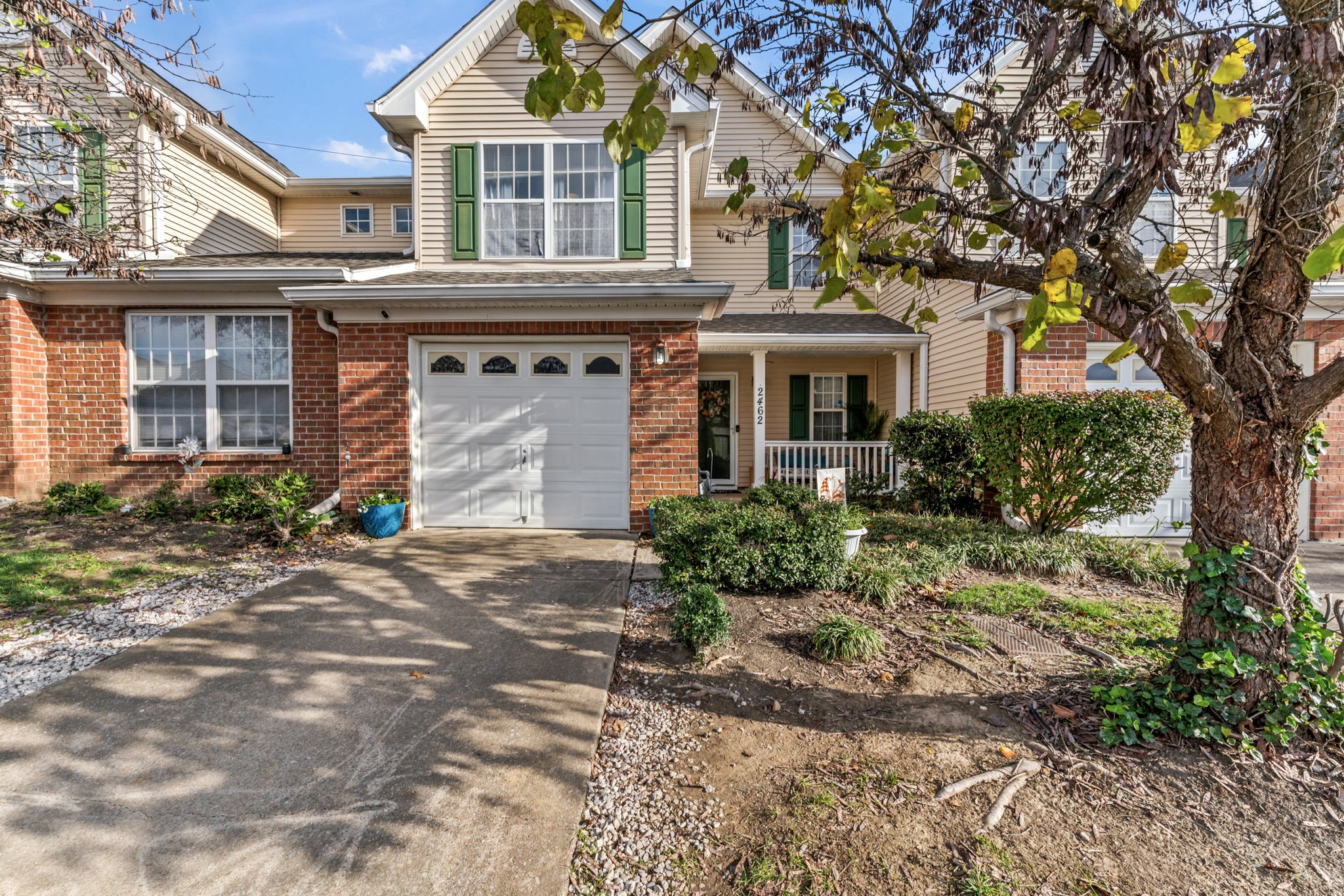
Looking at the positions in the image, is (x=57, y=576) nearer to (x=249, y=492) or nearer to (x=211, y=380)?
(x=249, y=492)

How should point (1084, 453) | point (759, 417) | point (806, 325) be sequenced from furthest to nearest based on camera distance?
point (806, 325) → point (759, 417) → point (1084, 453)

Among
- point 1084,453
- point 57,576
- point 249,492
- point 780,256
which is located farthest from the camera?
point 780,256

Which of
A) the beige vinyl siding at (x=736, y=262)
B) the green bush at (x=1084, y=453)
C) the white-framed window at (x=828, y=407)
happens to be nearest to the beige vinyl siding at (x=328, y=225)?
the beige vinyl siding at (x=736, y=262)

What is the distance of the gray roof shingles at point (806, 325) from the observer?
10.2 meters

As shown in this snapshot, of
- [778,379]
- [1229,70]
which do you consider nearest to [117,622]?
[1229,70]

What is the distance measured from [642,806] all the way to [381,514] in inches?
230

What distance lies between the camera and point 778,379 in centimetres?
1235

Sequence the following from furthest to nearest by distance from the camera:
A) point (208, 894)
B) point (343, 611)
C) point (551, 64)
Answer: point (343, 611) → point (551, 64) → point (208, 894)

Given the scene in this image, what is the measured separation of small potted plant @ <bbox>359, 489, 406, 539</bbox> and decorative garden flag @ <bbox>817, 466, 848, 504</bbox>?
5.02m

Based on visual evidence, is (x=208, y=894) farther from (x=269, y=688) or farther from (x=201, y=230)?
(x=201, y=230)

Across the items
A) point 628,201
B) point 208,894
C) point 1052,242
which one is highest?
point 628,201

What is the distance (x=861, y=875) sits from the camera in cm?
212

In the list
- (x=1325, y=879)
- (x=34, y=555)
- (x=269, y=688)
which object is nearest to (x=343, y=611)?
(x=269, y=688)

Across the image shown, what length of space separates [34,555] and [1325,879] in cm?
926
